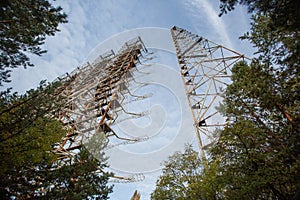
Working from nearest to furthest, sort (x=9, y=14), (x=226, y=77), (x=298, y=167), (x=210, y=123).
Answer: (x=298, y=167) → (x=9, y=14) → (x=210, y=123) → (x=226, y=77)

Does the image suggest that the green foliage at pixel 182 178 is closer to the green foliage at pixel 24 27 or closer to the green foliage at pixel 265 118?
the green foliage at pixel 265 118

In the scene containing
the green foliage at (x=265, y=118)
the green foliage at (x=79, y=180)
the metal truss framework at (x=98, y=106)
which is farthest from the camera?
the metal truss framework at (x=98, y=106)

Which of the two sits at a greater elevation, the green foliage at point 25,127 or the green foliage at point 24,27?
the green foliage at point 24,27

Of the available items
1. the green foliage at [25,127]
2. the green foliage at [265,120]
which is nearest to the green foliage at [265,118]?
the green foliage at [265,120]

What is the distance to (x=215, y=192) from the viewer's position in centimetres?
612

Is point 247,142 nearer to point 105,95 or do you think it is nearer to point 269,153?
point 269,153

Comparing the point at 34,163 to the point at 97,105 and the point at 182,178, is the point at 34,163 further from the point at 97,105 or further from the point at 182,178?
the point at 97,105

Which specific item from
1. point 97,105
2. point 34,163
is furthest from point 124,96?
point 34,163

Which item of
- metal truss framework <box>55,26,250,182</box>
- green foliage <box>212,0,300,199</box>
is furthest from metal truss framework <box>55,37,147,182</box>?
green foliage <box>212,0,300,199</box>

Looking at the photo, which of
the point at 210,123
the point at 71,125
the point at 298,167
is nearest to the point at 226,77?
the point at 210,123

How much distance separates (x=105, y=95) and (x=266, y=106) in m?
11.7

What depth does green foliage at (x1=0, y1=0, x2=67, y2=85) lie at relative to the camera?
17.0ft

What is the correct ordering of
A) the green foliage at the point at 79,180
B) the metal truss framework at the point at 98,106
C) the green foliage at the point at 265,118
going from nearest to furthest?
the green foliage at the point at 265,118, the green foliage at the point at 79,180, the metal truss framework at the point at 98,106

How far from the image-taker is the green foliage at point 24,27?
5188mm
